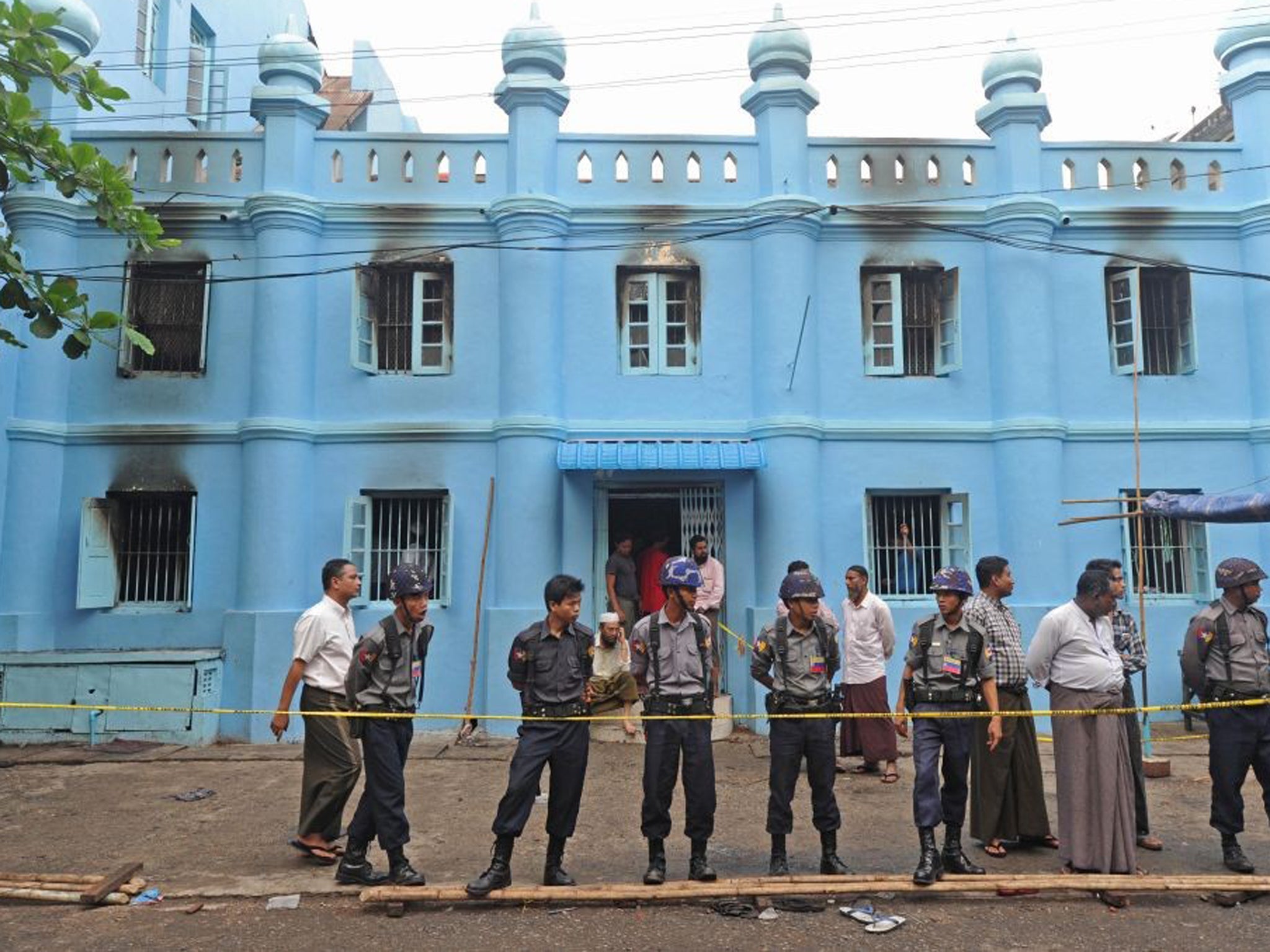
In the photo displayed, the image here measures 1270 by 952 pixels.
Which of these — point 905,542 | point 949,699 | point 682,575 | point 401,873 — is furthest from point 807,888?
point 905,542

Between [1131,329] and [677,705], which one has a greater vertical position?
[1131,329]

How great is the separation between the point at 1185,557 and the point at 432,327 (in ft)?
29.0

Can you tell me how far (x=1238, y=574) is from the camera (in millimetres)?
5633

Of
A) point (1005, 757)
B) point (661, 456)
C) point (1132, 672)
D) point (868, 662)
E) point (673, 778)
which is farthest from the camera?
point (661, 456)

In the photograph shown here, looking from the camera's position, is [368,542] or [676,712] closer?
[676,712]

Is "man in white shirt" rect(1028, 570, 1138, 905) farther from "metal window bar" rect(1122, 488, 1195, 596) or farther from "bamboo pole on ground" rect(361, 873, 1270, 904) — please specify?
"metal window bar" rect(1122, 488, 1195, 596)

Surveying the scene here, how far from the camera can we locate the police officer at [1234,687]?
5555 millimetres

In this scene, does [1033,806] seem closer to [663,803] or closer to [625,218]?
[663,803]

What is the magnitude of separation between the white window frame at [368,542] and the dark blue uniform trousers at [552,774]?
5134 mm

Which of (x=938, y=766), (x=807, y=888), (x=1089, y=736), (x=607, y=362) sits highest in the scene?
(x=607, y=362)

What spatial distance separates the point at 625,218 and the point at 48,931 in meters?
8.36

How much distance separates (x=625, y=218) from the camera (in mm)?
10641

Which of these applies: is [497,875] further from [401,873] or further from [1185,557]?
[1185,557]

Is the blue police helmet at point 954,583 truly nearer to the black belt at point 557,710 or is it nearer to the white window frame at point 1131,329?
the black belt at point 557,710
